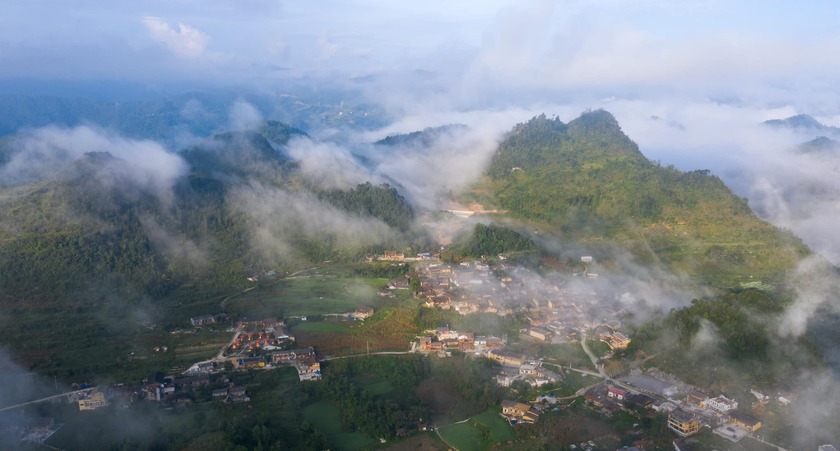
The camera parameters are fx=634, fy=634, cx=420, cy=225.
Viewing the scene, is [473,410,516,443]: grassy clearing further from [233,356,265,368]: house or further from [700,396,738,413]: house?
[233,356,265,368]: house

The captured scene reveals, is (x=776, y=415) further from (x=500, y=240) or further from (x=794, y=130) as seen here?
(x=794, y=130)

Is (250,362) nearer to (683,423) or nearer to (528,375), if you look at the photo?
(528,375)

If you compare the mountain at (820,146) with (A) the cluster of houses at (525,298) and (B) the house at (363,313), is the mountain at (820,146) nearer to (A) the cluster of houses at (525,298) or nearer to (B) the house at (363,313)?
(A) the cluster of houses at (525,298)

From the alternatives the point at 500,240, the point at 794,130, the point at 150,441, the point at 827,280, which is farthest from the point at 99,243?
the point at 794,130

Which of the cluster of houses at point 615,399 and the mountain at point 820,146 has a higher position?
the mountain at point 820,146

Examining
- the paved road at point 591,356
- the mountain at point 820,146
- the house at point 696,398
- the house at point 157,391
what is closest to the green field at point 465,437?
the paved road at point 591,356

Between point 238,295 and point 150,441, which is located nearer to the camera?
point 150,441
